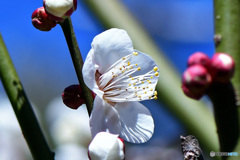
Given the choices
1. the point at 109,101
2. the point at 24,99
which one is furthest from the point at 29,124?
the point at 109,101

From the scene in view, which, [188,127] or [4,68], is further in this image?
[188,127]

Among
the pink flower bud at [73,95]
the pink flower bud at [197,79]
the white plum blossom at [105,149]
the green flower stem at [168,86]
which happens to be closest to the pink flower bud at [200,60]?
the pink flower bud at [197,79]

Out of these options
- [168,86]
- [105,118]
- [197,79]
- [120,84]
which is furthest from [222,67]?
[168,86]

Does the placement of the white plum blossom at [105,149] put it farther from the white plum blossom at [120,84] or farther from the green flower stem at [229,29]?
the green flower stem at [229,29]

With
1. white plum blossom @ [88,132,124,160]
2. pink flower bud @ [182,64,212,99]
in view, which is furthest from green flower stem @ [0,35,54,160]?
pink flower bud @ [182,64,212,99]

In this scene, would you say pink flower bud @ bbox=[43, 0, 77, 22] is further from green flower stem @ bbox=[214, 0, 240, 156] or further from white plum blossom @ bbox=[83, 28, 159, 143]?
green flower stem @ bbox=[214, 0, 240, 156]

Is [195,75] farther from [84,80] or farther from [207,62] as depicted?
[84,80]
